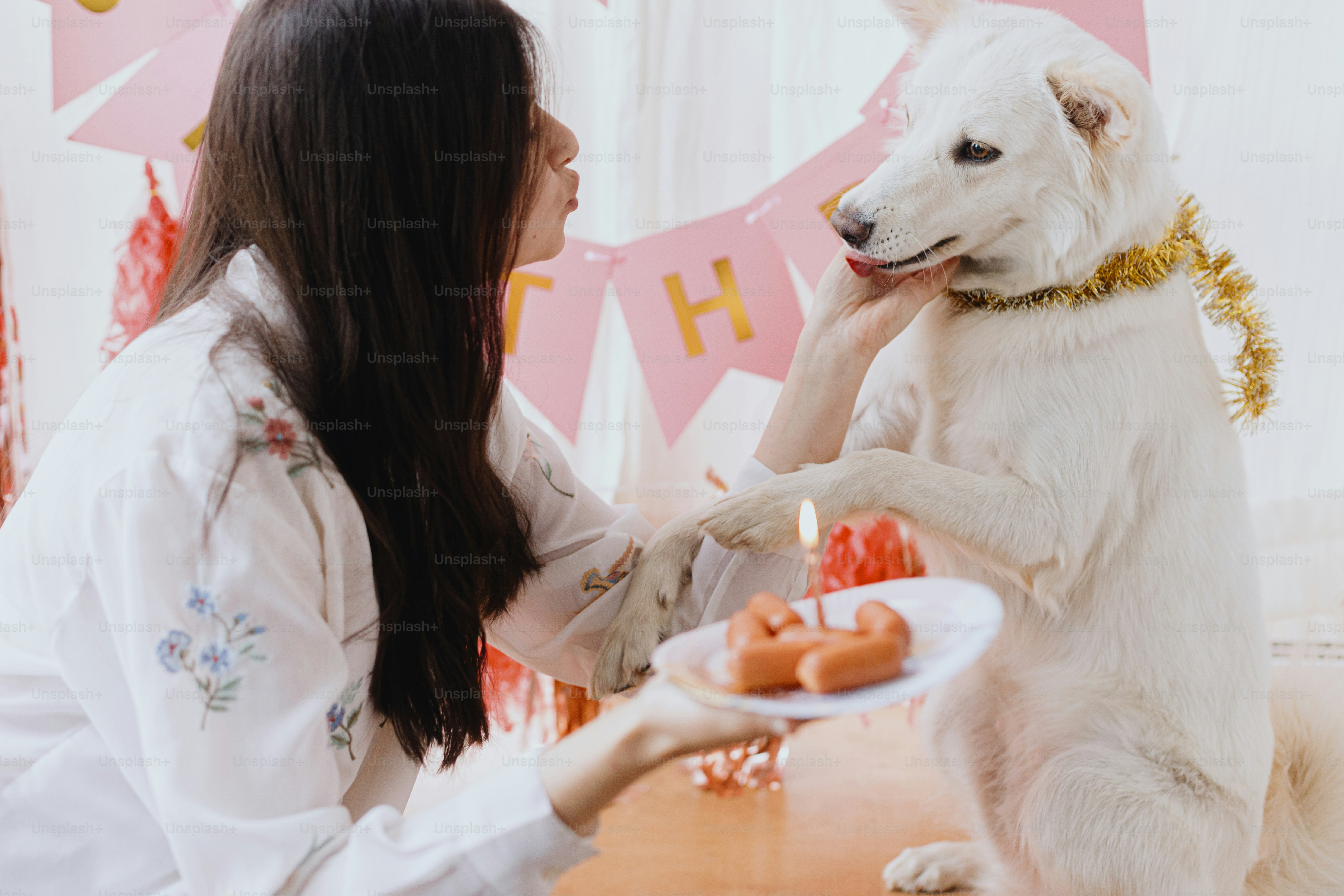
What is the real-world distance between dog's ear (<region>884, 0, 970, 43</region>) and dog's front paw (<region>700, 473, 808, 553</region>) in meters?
0.61

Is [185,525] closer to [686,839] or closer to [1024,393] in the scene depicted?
[1024,393]

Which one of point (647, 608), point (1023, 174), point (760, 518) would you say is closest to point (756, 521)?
point (760, 518)

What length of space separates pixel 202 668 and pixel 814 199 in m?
1.43

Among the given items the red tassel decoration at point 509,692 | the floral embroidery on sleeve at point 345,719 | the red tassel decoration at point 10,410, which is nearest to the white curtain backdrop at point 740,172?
the red tassel decoration at point 10,410

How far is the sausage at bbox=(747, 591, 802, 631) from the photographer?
0.62m

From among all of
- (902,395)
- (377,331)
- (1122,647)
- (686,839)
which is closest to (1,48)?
(377,331)

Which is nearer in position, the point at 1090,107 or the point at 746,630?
the point at 746,630

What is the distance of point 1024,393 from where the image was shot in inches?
41.4

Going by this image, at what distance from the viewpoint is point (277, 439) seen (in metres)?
0.74

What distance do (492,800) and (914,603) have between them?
0.35 meters

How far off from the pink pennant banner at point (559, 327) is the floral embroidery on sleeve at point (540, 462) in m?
0.75

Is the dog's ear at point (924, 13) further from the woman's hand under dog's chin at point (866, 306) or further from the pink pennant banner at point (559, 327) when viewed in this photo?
the pink pennant banner at point (559, 327)

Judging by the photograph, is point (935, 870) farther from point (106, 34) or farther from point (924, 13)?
point (106, 34)

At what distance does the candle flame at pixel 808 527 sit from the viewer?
0.64m
